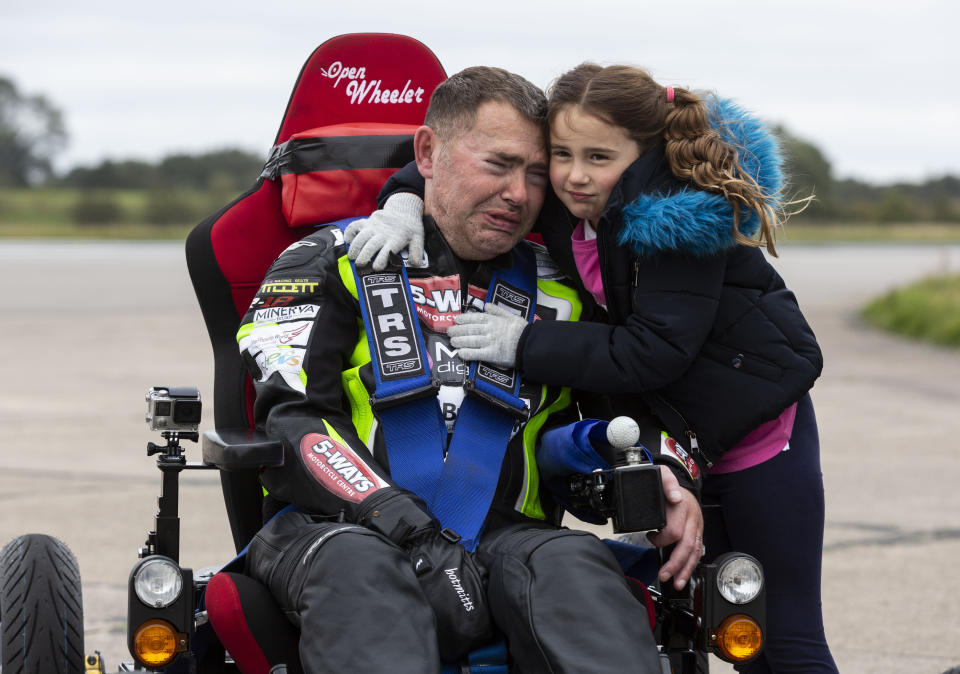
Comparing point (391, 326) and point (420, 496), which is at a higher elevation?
point (391, 326)

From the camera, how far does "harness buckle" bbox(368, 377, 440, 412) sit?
→ 3.31m

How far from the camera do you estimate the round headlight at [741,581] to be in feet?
10.2

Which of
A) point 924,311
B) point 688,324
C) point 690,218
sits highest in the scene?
point 690,218

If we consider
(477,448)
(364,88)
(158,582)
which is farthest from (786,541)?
(364,88)

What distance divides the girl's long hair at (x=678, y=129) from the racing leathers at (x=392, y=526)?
1.70 ft

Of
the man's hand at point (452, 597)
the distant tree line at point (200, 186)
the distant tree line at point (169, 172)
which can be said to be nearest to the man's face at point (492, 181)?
the man's hand at point (452, 597)

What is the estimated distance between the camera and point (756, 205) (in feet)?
10.7

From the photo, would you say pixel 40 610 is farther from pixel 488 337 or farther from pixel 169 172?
pixel 169 172

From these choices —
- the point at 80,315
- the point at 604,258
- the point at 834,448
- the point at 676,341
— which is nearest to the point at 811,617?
the point at 676,341

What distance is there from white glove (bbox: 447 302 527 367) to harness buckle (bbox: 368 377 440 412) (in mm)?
143

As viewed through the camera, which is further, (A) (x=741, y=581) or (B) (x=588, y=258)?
(B) (x=588, y=258)

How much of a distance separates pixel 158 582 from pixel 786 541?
158cm

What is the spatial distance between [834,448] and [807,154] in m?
62.2

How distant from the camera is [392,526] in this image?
307 centimetres
